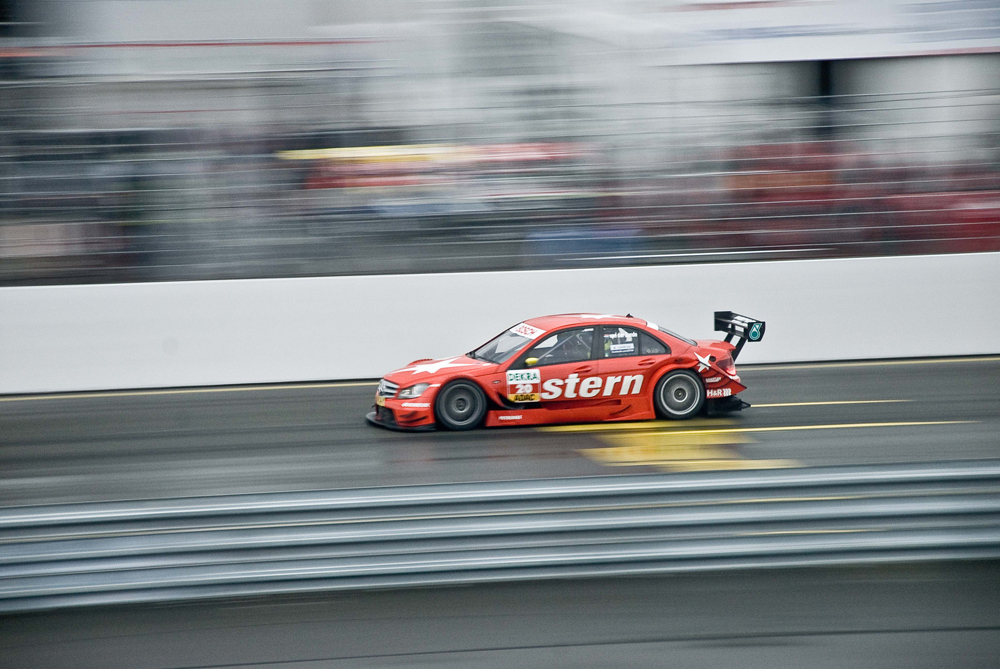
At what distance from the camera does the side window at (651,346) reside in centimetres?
922

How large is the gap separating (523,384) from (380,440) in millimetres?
1354

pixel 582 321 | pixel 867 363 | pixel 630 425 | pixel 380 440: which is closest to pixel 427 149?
pixel 582 321

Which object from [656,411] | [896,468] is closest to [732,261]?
[656,411]

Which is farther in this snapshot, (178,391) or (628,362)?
(178,391)

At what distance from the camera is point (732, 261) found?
12.3 metres

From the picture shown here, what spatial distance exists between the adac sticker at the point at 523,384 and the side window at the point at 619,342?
2.29ft

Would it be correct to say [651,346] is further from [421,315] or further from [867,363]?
[867,363]

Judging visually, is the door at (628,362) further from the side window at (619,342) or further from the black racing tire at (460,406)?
the black racing tire at (460,406)

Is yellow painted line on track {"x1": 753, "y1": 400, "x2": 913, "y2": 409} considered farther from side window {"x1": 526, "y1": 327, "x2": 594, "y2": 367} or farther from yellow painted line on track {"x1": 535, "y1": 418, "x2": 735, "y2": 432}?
side window {"x1": 526, "y1": 327, "x2": 594, "y2": 367}

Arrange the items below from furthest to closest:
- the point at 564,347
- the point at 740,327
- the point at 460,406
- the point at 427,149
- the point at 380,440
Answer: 1. the point at 427,149
2. the point at 740,327
3. the point at 564,347
4. the point at 460,406
5. the point at 380,440

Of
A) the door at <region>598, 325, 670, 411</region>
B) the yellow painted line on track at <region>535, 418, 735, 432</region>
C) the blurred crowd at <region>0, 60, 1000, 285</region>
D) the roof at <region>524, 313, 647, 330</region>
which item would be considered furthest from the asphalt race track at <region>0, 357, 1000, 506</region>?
the blurred crowd at <region>0, 60, 1000, 285</region>

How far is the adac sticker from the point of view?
8953mm

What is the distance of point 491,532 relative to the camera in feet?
16.3

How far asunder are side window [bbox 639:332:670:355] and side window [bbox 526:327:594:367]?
18.5 inches
